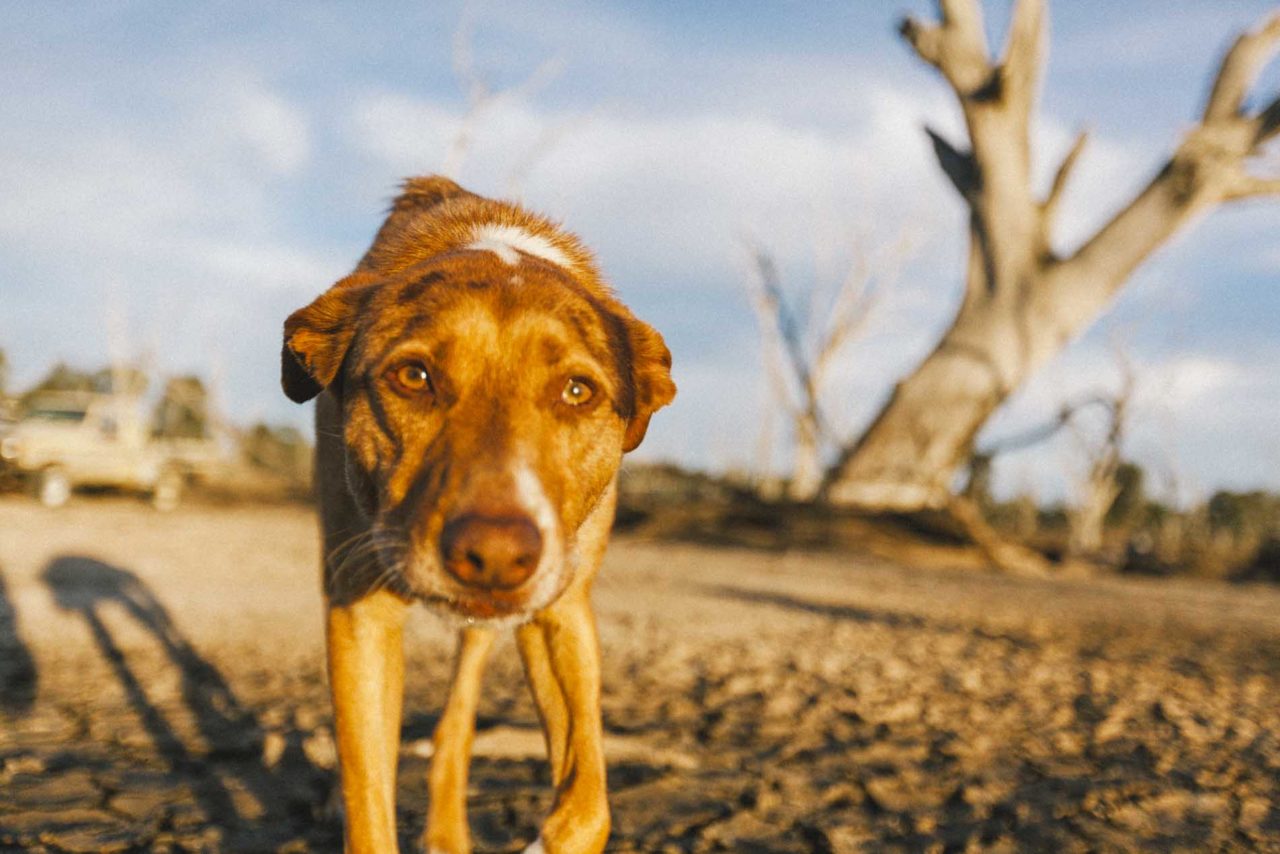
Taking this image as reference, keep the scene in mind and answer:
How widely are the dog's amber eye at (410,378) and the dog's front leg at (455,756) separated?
90 cm

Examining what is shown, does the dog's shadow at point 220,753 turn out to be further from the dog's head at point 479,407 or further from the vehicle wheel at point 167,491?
the vehicle wheel at point 167,491

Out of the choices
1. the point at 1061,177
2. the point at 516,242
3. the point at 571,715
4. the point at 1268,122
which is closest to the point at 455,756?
the point at 571,715

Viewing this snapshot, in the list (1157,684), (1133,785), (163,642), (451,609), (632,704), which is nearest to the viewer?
(451,609)

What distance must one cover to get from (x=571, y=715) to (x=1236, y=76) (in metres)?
14.9

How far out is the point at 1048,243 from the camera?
14586 mm

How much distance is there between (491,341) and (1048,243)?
1381cm

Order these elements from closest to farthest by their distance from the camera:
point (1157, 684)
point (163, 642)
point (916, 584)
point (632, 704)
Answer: point (632, 704) < point (1157, 684) < point (163, 642) < point (916, 584)

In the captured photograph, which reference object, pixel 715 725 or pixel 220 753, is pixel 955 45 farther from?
pixel 220 753

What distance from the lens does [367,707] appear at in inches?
105

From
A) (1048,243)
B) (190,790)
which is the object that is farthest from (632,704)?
(1048,243)

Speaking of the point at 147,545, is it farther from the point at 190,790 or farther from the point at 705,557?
the point at 190,790

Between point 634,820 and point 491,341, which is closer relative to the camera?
point 491,341

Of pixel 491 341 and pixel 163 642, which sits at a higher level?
pixel 491 341

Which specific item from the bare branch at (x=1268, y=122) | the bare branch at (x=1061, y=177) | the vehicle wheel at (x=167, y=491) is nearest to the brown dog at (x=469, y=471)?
the bare branch at (x=1061, y=177)
